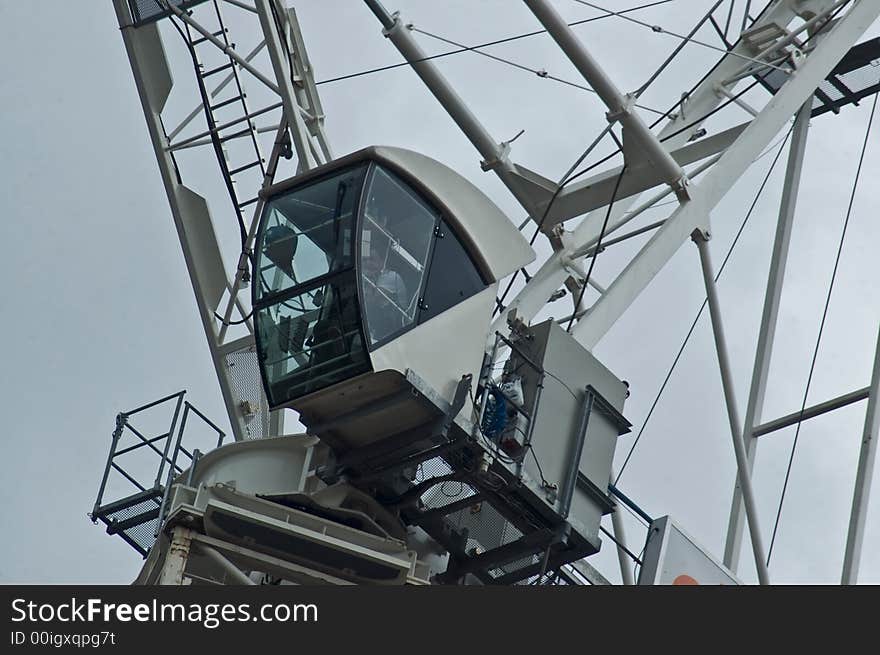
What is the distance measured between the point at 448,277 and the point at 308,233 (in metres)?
1.87

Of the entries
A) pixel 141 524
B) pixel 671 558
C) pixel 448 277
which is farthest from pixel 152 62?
pixel 671 558

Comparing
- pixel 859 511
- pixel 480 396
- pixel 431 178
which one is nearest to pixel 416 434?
pixel 480 396

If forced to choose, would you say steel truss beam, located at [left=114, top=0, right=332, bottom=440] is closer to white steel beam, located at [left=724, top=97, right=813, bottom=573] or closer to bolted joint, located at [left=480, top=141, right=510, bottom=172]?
bolted joint, located at [left=480, top=141, right=510, bottom=172]

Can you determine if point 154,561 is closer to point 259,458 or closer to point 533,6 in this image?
point 259,458

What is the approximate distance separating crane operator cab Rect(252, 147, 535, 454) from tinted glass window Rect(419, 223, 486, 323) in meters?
0.02

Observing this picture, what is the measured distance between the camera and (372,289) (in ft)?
80.9

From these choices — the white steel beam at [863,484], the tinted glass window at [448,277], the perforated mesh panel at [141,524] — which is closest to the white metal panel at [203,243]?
the perforated mesh panel at [141,524]

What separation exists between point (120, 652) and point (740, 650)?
613cm

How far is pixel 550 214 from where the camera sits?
30156 millimetres

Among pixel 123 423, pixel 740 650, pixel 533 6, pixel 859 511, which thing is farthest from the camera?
pixel 859 511

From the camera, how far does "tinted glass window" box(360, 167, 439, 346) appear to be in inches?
969

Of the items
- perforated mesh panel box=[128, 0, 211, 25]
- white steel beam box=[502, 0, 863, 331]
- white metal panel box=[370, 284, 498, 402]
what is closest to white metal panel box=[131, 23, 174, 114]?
perforated mesh panel box=[128, 0, 211, 25]

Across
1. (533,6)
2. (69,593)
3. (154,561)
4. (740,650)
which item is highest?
(533,6)

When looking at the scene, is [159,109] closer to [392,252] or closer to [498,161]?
[498,161]
